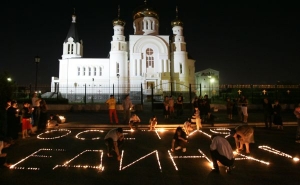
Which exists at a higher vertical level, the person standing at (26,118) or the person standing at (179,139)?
the person standing at (26,118)

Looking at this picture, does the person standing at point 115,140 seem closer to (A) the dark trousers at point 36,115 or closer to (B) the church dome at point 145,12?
(A) the dark trousers at point 36,115

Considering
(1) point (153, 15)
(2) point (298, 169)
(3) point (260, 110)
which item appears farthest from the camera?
(1) point (153, 15)

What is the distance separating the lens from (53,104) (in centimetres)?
2067

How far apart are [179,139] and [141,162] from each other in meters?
1.54

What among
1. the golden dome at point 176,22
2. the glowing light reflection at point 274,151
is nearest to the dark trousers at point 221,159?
the glowing light reflection at point 274,151

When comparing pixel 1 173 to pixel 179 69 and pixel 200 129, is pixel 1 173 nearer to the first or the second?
pixel 200 129

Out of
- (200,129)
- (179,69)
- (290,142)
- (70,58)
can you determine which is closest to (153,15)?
(179,69)

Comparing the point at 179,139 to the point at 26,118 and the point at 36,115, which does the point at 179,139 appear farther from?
the point at 36,115

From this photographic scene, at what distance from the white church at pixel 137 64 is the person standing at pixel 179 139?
91.7 feet

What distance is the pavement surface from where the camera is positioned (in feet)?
18.2

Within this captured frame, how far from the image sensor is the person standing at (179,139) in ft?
25.2

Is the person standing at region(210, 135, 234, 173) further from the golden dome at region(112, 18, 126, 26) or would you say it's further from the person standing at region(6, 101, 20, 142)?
the golden dome at region(112, 18, 126, 26)

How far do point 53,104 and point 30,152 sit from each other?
1371 centimetres

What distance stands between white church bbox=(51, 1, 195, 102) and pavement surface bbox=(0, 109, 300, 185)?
87.2ft
